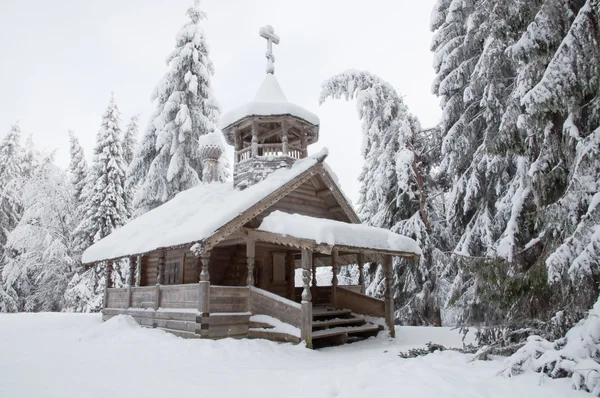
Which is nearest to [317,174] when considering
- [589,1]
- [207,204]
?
[207,204]

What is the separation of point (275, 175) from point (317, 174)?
140 centimetres

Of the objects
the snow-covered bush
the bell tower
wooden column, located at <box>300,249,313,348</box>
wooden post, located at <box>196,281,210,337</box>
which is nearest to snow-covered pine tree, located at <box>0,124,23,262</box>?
the bell tower

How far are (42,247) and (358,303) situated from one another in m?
23.3

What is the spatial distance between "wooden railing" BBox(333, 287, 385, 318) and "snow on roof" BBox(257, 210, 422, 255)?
7.89 ft

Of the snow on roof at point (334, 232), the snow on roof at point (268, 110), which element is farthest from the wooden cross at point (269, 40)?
the snow on roof at point (334, 232)

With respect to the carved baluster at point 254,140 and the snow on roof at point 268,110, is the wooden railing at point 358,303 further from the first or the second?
the snow on roof at point 268,110

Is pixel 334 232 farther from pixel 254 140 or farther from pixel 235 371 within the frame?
pixel 254 140

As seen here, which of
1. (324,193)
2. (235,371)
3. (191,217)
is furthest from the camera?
(324,193)

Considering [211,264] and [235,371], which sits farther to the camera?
[211,264]

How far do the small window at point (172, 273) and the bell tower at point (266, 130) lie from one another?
3693 millimetres

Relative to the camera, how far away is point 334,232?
34.8ft

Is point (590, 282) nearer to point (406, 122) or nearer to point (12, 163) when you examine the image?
point (406, 122)

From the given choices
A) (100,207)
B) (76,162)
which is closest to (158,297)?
(100,207)

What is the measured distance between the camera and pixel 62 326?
15.9 metres
